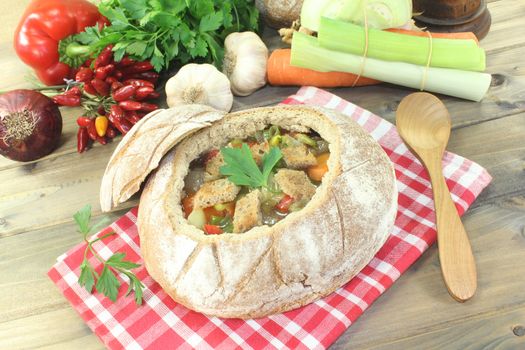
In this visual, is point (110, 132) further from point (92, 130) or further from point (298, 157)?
point (298, 157)

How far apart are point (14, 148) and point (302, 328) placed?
1700 mm

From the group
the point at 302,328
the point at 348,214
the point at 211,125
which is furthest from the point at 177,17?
the point at 302,328

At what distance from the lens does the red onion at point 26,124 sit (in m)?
2.60

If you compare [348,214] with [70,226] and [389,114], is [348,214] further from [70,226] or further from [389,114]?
[70,226]

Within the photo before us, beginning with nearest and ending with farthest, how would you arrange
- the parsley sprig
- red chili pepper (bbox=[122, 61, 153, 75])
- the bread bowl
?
1. the bread bowl
2. the parsley sprig
3. red chili pepper (bbox=[122, 61, 153, 75])

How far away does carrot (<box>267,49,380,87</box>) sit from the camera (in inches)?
109

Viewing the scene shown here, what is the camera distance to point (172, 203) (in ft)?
6.32

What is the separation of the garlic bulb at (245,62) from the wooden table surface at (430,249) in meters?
0.08

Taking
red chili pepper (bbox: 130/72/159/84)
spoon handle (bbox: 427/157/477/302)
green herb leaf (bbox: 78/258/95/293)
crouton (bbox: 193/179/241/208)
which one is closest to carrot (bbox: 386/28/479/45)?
spoon handle (bbox: 427/157/477/302)

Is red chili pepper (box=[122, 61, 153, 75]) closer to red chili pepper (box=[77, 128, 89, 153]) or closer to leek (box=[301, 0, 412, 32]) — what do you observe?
red chili pepper (box=[77, 128, 89, 153])

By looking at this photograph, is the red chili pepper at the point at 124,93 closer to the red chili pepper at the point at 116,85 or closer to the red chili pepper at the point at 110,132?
the red chili pepper at the point at 116,85

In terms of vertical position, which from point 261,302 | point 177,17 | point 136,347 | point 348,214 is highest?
point 177,17

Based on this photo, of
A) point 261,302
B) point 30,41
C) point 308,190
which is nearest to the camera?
point 261,302

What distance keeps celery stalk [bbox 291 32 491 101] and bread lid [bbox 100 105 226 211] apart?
Result: 2.48 ft
